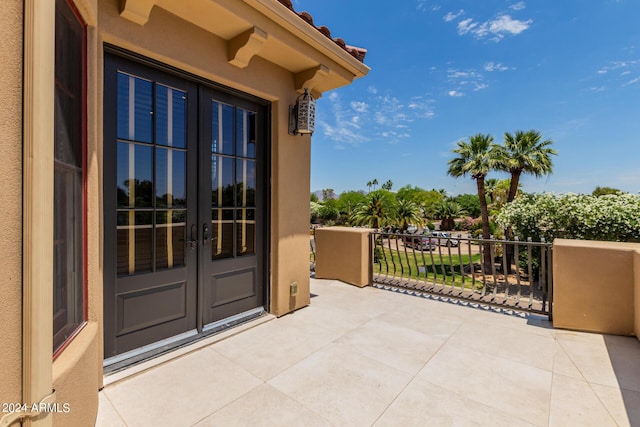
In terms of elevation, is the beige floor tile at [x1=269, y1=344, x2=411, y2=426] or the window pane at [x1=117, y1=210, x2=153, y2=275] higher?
the window pane at [x1=117, y1=210, x2=153, y2=275]

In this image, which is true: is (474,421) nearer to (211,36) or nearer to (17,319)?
(17,319)

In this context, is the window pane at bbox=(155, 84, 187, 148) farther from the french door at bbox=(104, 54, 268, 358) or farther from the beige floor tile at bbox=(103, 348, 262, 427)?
the beige floor tile at bbox=(103, 348, 262, 427)

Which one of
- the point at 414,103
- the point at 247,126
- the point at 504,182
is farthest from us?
the point at 414,103

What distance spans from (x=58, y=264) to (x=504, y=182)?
29.2 m

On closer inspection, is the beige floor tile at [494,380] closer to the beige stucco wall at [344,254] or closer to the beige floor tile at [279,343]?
the beige floor tile at [279,343]

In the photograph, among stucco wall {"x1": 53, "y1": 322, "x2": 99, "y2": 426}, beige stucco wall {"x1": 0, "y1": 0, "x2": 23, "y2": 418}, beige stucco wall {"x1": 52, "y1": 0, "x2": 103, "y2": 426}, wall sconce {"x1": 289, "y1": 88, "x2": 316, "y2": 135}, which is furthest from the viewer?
wall sconce {"x1": 289, "y1": 88, "x2": 316, "y2": 135}

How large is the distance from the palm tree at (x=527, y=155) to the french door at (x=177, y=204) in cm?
1626

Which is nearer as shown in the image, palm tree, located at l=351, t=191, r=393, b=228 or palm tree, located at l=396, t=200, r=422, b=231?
palm tree, located at l=351, t=191, r=393, b=228

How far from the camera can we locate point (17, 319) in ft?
3.05

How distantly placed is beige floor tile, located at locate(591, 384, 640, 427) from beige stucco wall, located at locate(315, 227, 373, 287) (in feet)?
9.57

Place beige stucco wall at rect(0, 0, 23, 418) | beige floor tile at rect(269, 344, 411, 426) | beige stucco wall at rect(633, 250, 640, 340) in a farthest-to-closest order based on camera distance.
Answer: beige stucco wall at rect(633, 250, 640, 340) < beige floor tile at rect(269, 344, 411, 426) < beige stucco wall at rect(0, 0, 23, 418)

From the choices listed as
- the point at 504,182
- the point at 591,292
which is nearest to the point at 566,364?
the point at 591,292

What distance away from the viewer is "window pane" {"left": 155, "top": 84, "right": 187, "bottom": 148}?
2.54 metres

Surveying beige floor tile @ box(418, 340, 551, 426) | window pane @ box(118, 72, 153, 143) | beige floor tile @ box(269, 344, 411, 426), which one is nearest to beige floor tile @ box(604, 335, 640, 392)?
beige floor tile @ box(418, 340, 551, 426)
